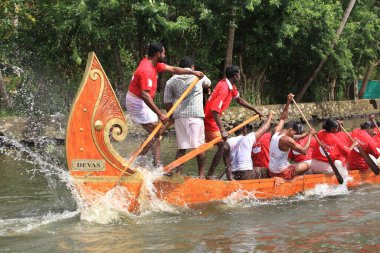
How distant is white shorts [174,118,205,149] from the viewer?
30.2 feet

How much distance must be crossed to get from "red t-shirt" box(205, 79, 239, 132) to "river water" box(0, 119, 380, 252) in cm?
117

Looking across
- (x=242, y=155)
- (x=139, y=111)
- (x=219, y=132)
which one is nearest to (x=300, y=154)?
(x=242, y=155)

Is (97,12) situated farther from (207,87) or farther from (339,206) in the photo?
(339,206)

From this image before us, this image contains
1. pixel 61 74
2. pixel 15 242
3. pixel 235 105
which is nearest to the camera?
pixel 15 242

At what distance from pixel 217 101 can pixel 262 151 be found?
69.1 inches

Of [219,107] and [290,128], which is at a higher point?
[219,107]

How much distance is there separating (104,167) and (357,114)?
26.3 meters

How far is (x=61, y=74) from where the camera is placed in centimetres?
2231

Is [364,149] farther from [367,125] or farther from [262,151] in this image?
[262,151]

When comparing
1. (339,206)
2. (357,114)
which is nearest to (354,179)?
(339,206)

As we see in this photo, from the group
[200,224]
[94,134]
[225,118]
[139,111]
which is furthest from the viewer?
[225,118]

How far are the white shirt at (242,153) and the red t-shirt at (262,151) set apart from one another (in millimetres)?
560

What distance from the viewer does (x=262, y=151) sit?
10695 millimetres

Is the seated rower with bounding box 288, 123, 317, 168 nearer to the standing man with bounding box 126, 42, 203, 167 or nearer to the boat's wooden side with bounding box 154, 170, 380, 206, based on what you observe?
the boat's wooden side with bounding box 154, 170, 380, 206
